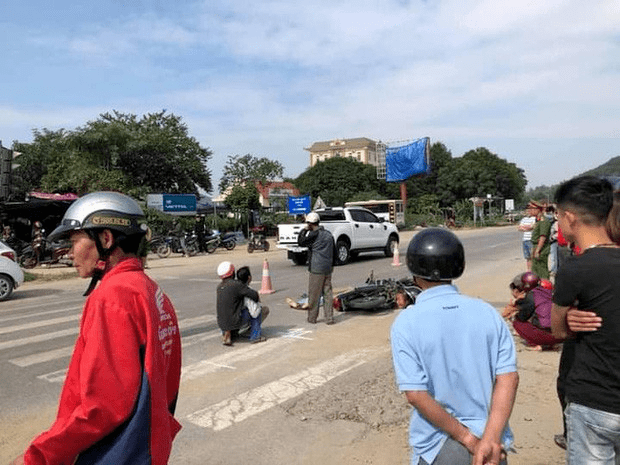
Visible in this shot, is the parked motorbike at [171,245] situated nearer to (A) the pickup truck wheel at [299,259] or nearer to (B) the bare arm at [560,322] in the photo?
(A) the pickup truck wheel at [299,259]

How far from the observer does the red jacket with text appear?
1541mm

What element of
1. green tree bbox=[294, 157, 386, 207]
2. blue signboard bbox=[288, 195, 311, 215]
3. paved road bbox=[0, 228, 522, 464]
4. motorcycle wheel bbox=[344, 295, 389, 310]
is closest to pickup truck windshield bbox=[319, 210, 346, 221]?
paved road bbox=[0, 228, 522, 464]

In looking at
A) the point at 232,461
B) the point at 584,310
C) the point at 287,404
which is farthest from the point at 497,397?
the point at 287,404

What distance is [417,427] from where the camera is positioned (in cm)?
194

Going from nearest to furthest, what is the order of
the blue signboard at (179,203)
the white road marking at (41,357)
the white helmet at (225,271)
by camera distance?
the white road marking at (41,357), the white helmet at (225,271), the blue signboard at (179,203)

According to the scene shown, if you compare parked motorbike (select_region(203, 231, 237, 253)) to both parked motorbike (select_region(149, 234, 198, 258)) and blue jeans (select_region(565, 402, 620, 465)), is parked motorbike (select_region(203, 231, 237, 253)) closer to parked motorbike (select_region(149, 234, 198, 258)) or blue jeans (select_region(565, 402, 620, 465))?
parked motorbike (select_region(149, 234, 198, 258))

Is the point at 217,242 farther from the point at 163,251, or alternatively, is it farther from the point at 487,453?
the point at 487,453

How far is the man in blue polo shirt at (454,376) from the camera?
6.08ft

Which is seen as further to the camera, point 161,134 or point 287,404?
point 161,134

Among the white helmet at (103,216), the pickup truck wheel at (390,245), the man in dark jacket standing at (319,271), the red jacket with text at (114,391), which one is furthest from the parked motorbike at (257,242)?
the red jacket with text at (114,391)

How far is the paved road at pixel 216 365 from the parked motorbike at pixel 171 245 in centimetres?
943

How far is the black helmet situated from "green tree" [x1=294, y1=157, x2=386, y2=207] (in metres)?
62.1

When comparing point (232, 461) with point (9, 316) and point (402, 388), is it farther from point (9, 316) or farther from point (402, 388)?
point (9, 316)

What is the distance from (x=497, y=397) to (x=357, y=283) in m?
10.6
